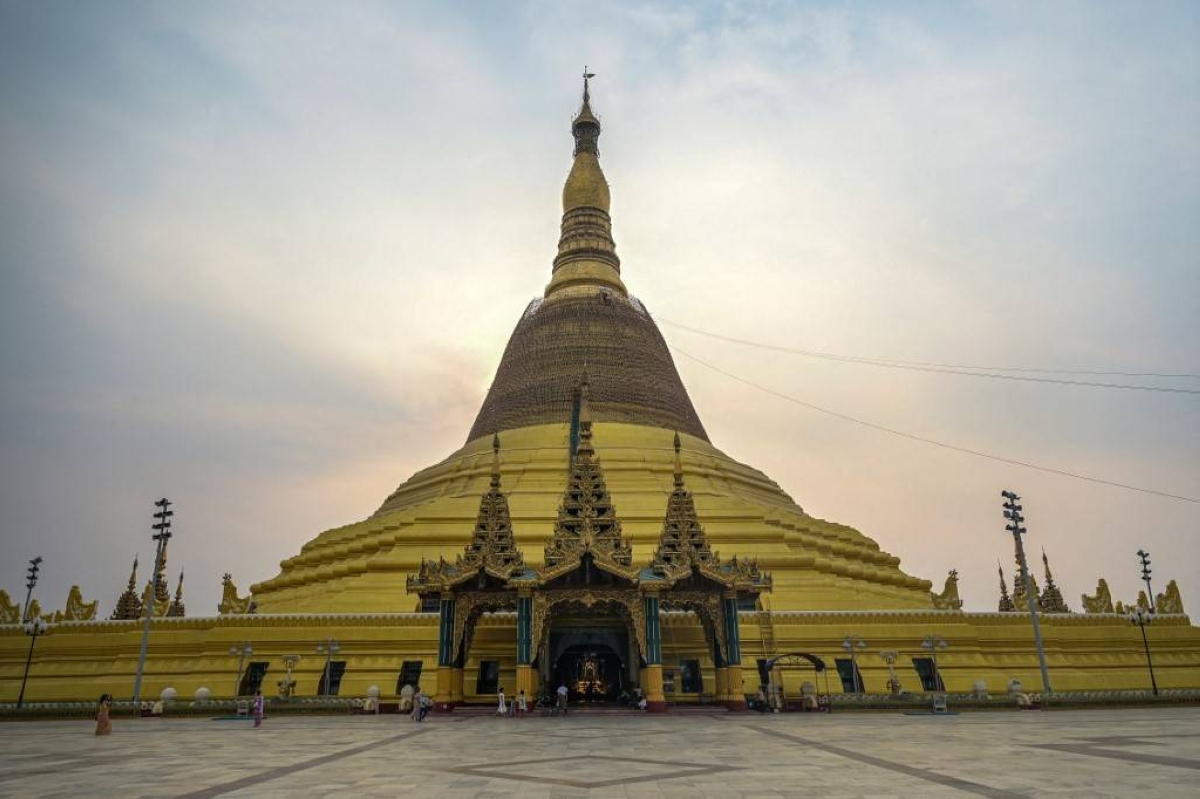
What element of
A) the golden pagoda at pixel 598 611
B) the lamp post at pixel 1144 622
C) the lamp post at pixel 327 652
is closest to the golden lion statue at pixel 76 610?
the golden pagoda at pixel 598 611

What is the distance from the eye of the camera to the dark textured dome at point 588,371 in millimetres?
39906

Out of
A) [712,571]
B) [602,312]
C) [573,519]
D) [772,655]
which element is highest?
[602,312]

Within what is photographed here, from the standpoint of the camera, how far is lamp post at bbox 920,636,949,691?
25.0 meters

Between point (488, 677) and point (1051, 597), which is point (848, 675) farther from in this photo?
point (1051, 597)

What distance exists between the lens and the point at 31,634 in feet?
88.8

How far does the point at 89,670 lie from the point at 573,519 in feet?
59.6

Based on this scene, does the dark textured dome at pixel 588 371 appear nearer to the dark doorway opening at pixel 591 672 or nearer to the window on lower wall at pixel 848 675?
the dark doorway opening at pixel 591 672

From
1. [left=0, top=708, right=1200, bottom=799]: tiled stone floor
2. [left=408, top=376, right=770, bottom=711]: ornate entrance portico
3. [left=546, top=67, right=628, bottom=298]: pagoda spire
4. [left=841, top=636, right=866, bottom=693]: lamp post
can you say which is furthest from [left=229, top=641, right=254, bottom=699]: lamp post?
[left=546, top=67, right=628, bottom=298]: pagoda spire

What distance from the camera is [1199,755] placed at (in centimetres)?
1066

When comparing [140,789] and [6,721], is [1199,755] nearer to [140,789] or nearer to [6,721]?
[140,789]

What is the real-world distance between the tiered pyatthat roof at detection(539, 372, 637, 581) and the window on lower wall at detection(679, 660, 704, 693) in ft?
14.8

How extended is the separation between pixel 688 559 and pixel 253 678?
1448 centimetres

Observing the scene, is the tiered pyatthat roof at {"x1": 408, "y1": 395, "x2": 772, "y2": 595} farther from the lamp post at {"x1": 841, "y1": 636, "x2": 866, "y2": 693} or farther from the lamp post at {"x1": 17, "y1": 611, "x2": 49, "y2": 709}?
the lamp post at {"x1": 17, "y1": 611, "x2": 49, "y2": 709}

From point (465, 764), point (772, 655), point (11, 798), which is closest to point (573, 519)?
point (772, 655)
